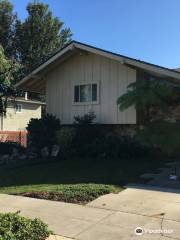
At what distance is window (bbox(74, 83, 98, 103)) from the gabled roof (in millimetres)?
1595

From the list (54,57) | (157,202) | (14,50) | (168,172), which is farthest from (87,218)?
(14,50)

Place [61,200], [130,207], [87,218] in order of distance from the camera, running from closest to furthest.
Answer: [87,218]
[130,207]
[61,200]

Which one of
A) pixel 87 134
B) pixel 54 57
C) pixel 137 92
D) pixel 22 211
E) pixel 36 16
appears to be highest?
pixel 36 16

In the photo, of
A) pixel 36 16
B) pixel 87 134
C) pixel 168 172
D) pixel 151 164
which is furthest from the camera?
pixel 36 16

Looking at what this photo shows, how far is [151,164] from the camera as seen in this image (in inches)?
554

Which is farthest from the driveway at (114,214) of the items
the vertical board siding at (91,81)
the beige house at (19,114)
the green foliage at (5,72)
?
the beige house at (19,114)

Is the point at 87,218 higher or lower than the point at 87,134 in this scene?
lower

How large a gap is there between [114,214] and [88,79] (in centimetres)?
1077

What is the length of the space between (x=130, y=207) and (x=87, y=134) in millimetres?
8554

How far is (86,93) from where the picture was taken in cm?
1844

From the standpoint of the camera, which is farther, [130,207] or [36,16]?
[36,16]

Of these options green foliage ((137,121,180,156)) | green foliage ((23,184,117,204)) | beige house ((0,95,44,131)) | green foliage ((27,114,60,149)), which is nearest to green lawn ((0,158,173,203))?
green foliage ((23,184,117,204))

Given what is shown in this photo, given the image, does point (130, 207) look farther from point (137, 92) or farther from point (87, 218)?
point (137, 92)

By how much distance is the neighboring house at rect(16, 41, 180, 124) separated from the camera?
16953 mm
